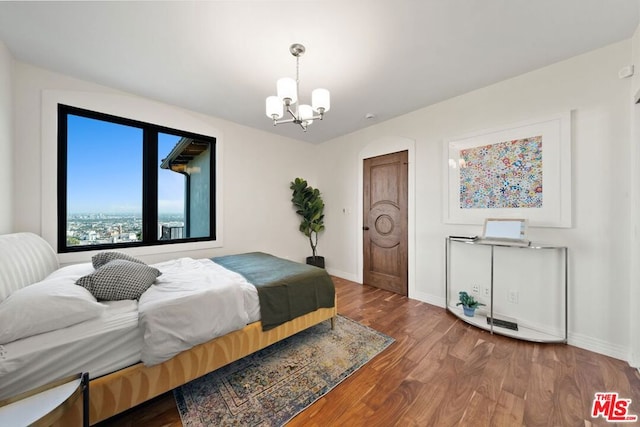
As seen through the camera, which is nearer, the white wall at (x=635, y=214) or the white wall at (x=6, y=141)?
the white wall at (x=635, y=214)

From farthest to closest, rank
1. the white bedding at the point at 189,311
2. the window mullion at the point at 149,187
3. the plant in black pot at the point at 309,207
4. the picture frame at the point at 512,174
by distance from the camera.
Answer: the plant in black pot at the point at 309,207, the window mullion at the point at 149,187, the picture frame at the point at 512,174, the white bedding at the point at 189,311

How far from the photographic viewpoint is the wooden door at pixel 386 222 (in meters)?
3.33

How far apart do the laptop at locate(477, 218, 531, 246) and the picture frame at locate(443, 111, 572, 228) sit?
126 mm

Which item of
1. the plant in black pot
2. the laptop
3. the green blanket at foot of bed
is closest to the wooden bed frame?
the green blanket at foot of bed

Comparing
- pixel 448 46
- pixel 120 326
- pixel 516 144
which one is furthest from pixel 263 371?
pixel 516 144

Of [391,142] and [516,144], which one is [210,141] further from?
[516,144]

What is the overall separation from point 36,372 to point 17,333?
8.2 inches

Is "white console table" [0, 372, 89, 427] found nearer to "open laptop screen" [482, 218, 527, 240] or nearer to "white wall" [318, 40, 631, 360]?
"open laptop screen" [482, 218, 527, 240]

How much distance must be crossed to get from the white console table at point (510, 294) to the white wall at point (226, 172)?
2710 millimetres

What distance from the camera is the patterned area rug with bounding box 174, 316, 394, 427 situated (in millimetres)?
1363

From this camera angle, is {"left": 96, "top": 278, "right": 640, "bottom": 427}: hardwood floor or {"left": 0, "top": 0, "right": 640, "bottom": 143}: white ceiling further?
{"left": 0, "top": 0, "right": 640, "bottom": 143}: white ceiling

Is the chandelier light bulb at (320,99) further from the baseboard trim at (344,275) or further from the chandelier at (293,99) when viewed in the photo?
the baseboard trim at (344,275)

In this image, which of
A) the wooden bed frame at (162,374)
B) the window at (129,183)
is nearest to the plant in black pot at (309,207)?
the window at (129,183)

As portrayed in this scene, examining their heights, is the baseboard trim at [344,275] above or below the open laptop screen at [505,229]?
below
